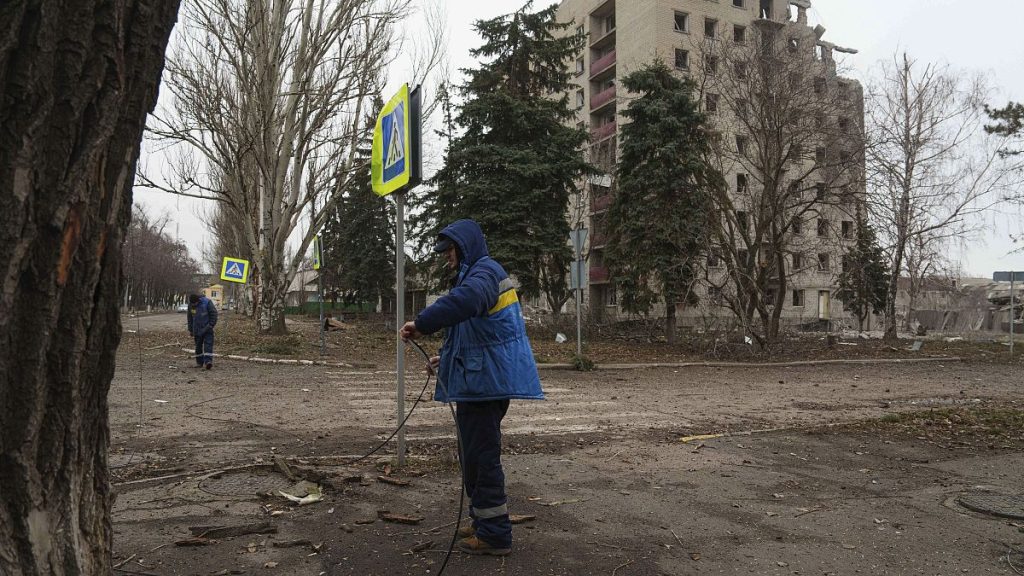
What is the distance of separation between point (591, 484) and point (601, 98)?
1794 inches

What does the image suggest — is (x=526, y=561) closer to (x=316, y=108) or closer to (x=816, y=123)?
(x=816, y=123)

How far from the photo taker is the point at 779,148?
19438mm

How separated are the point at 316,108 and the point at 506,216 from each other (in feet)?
24.1

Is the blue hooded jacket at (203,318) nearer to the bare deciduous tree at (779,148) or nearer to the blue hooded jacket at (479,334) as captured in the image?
the blue hooded jacket at (479,334)

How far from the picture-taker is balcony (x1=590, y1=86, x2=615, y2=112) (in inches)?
1827

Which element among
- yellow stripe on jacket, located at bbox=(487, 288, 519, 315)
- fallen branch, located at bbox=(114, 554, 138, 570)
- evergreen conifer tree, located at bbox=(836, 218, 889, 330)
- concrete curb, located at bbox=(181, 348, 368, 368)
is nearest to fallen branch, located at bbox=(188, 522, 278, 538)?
fallen branch, located at bbox=(114, 554, 138, 570)

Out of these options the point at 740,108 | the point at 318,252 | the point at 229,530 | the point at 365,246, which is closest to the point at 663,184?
the point at 740,108

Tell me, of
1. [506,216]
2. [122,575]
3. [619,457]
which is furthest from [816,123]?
[122,575]

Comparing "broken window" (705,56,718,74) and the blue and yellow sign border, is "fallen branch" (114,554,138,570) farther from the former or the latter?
"broken window" (705,56,718,74)

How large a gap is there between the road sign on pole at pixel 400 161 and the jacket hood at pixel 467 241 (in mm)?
1162

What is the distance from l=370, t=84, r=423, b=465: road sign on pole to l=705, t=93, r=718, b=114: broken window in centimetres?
1823

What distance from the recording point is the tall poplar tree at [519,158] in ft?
81.4

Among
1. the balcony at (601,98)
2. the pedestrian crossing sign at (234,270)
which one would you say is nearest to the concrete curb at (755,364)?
the pedestrian crossing sign at (234,270)

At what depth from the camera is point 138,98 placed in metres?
2.25
